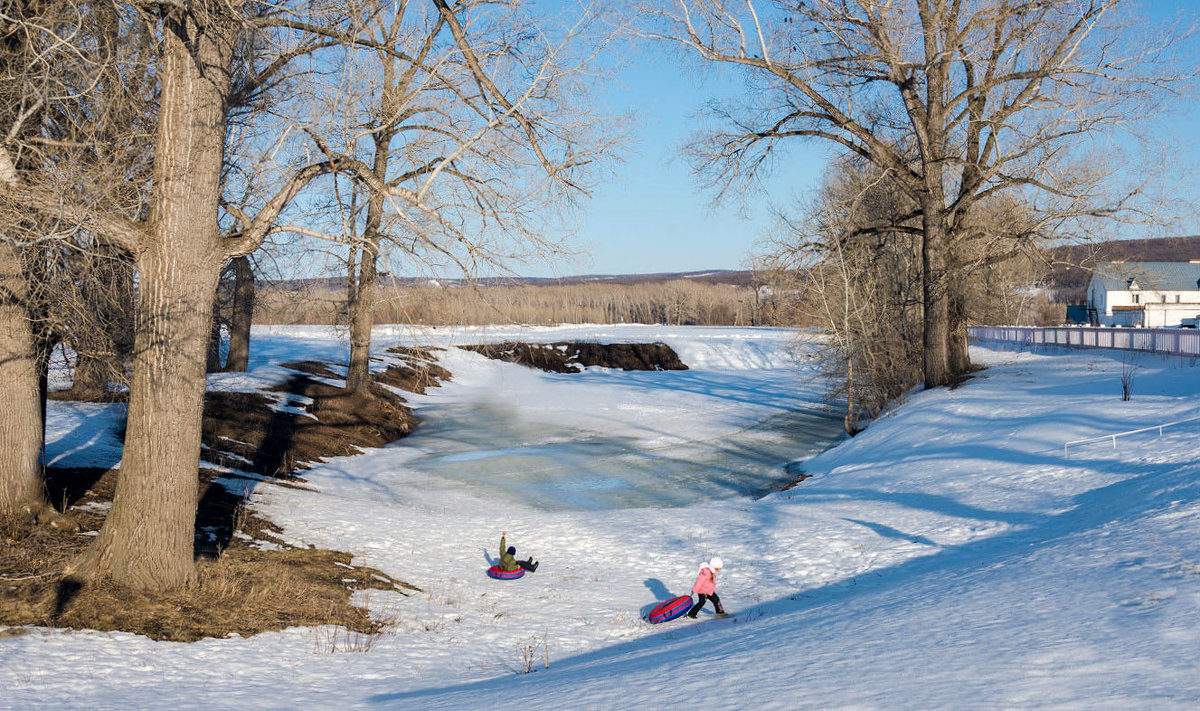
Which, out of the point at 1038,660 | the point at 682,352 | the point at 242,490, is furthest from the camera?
the point at 682,352

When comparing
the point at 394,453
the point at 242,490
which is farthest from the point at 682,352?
the point at 242,490

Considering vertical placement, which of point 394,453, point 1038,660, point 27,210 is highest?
point 27,210

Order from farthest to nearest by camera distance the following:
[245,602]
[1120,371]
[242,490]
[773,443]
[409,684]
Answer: [773,443] < [1120,371] < [242,490] < [245,602] < [409,684]

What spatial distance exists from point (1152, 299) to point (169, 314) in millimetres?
101405

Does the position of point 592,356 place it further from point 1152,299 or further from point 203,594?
point 1152,299

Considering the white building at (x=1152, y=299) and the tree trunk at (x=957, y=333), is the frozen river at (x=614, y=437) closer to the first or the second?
the tree trunk at (x=957, y=333)

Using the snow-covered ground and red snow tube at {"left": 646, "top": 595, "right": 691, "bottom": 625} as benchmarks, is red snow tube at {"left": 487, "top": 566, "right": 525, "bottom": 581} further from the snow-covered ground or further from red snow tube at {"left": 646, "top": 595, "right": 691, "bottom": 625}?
red snow tube at {"left": 646, "top": 595, "right": 691, "bottom": 625}

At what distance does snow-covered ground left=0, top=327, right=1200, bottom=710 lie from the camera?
5789 millimetres

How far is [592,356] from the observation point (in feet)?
195

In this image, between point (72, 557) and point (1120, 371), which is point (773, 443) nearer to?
point (1120, 371)

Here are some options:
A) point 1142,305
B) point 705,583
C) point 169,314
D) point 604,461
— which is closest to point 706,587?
point 705,583

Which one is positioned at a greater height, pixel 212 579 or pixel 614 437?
pixel 212 579

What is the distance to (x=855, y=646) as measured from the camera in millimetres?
6543

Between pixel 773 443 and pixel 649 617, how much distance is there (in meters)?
17.2
